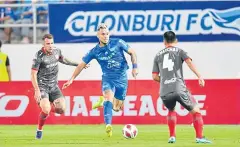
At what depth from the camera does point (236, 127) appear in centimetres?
2138

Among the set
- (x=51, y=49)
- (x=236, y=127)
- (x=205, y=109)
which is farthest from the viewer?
(x=205, y=109)

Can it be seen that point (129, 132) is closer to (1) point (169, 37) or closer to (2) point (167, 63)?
(2) point (167, 63)

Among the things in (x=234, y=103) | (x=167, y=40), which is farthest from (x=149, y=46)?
(x=167, y=40)

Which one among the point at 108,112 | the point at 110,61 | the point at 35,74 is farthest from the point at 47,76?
the point at 108,112

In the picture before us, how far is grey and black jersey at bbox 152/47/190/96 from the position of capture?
15.3 metres

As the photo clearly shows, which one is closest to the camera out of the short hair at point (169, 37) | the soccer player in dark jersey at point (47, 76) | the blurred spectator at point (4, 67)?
the short hair at point (169, 37)

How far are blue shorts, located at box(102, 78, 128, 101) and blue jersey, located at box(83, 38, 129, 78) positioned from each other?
0.39ft

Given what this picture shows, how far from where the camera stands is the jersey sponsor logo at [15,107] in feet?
76.8

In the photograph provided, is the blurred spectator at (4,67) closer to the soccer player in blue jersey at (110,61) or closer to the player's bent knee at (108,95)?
the soccer player in blue jersey at (110,61)

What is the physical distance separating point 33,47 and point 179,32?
4817mm

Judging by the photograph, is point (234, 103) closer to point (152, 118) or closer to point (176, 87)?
point (152, 118)

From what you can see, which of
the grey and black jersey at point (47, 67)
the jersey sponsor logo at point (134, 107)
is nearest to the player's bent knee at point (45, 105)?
the grey and black jersey at point (47, 67)

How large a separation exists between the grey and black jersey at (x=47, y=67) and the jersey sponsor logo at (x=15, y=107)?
4678 mm

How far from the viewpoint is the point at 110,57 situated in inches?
712
